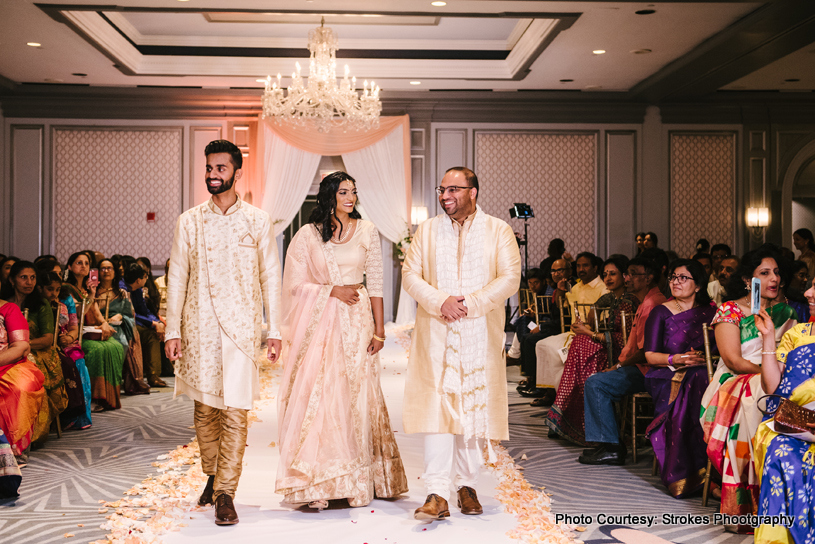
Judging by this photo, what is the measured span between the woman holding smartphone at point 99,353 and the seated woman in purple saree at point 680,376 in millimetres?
4100

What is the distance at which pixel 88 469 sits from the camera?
404 centimetres

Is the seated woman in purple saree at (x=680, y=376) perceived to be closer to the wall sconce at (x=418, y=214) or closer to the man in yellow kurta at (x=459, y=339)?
the man in yellow kurta at (x=459, y=339)

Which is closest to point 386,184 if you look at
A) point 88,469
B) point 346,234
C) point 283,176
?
point 283,176

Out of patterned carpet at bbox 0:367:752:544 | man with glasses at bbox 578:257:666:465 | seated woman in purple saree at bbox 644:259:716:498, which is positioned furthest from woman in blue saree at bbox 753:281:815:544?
man with glasses at bbox 578:257:666:465

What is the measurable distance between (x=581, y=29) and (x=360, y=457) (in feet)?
18.3

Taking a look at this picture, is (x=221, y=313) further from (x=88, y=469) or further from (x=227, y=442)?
(x=88, y=469)

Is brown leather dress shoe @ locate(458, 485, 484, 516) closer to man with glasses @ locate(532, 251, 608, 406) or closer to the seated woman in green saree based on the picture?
man with glasses @ locate(532, 251, 608, 406)

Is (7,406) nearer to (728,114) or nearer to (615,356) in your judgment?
(615,356)

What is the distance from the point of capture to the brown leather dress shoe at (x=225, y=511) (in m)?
3.05

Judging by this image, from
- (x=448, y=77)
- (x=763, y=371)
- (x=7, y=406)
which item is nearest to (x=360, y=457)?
(x=763, y=371)

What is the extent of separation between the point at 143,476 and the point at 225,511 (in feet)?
3.42

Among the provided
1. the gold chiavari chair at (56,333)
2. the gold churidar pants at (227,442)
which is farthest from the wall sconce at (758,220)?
the gold churidar pants at (227,442)

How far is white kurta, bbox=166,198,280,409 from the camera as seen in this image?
10.2 feet

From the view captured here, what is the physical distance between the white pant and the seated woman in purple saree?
106 cm
